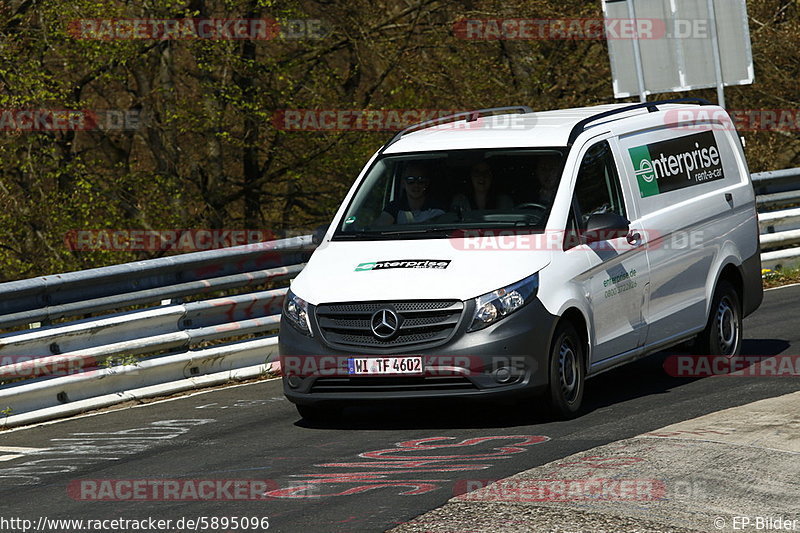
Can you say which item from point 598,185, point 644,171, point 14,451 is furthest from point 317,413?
point 644,171

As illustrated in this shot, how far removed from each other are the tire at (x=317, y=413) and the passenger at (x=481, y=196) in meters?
1.67

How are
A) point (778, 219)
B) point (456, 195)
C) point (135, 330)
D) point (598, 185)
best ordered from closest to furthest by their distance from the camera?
point (456, 195) < point (598, 185) < point (135, 330) < point (778, 219)

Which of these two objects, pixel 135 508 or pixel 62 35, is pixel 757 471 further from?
pixel 62 35

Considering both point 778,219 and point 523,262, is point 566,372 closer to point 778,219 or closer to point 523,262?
point 523,262

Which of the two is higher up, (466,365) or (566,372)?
(466,365)

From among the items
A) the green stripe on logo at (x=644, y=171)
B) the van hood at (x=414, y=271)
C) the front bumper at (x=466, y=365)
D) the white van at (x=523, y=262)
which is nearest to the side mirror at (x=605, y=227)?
the white van at (x=523, y=262)

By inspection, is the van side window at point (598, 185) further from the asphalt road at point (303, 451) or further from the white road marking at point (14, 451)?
the white road marking at point (14, 451)

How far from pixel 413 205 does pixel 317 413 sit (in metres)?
1.63

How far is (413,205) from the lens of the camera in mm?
10125

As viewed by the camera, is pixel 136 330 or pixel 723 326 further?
pixel 723 326

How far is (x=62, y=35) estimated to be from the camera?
2225 cm

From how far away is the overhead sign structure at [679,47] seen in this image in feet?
65.4

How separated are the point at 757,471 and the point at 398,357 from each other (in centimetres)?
246

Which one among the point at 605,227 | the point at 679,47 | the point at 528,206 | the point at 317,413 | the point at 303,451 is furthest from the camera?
the point at 679,47
